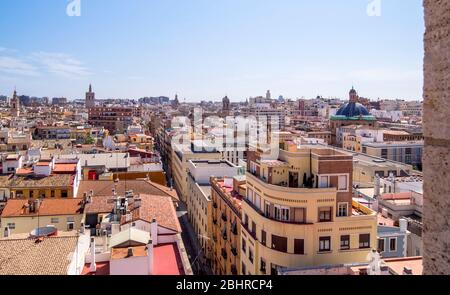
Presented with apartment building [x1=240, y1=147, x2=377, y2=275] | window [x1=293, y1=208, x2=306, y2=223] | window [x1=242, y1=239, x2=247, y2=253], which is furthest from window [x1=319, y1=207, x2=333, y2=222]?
window [x1=242, y1=239, x2=247, y2=253]

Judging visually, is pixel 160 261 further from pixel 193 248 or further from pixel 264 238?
pixel 193 248

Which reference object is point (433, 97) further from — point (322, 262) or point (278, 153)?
point (278, 153)

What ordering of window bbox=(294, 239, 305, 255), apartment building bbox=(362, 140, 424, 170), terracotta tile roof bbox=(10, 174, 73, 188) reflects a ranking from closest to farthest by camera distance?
1. window bbox=(294, 239, 305, 255)
2. terracotta tile roof bbox=(10, 174, 73, 188)
3. apartment building bbox=(362, 140, 424, 170)

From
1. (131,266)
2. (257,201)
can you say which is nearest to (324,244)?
(257,201)

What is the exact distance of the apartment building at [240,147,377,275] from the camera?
975cm

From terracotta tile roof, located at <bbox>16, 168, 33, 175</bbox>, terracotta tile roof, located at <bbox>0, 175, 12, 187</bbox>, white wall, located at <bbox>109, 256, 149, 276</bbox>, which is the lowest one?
white wall, located at <bbox>109, 256, 149, 276</bbox>

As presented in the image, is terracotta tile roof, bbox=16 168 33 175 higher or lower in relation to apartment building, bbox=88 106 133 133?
lower

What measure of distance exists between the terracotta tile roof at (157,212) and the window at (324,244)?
175 inches

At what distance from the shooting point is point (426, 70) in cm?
449

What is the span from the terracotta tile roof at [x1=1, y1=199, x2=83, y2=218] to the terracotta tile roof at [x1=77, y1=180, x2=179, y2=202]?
3.05 meters

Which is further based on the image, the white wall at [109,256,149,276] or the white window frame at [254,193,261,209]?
the white window frame at [254,193,261,209]

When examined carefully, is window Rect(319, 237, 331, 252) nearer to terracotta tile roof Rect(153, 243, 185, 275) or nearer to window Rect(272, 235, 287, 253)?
window Rect(272, 235, 287, 253)

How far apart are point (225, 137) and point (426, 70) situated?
27642mm

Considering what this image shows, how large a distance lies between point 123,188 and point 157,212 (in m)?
5.83
